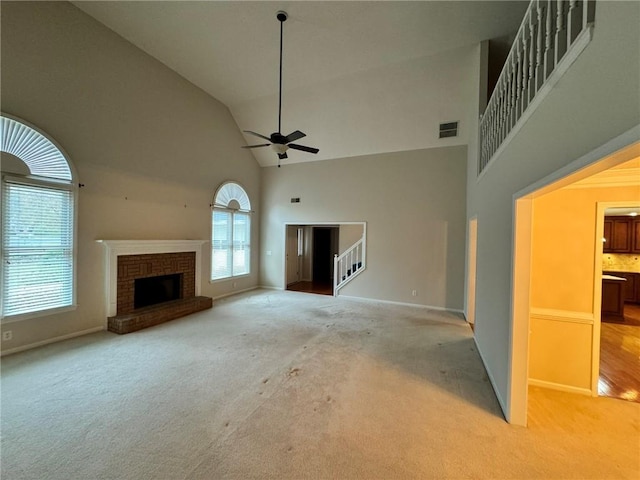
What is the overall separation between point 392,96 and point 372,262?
143 inches

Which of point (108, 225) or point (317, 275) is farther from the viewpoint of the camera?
point (317, 275)

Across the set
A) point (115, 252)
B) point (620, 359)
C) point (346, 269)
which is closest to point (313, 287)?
point (346, 269)

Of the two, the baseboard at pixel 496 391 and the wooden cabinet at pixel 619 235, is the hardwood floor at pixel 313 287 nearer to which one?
the baseboard at pixel 496 391

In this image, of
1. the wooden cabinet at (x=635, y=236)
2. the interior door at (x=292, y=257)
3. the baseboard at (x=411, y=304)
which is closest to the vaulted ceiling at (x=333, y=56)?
the interior door at (x=292, y=257)

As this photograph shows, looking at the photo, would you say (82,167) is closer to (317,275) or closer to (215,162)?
(215,162)

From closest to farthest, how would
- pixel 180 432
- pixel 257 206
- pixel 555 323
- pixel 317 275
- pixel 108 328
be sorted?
pixel 180 432, pixel 555 323, pixel 108 328, pixel 257 206, pixel 317 275

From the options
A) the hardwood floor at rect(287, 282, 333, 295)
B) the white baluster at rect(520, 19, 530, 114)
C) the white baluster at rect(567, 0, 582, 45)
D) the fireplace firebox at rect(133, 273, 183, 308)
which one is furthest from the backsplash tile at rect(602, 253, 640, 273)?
the fireplace firebox at rect(133, 273, 183, 308)

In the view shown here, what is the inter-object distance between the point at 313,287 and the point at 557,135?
7191 millimetres

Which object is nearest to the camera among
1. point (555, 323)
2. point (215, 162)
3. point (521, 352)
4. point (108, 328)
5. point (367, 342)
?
point (521, 352)

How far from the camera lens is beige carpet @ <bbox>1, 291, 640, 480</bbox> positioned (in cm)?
174

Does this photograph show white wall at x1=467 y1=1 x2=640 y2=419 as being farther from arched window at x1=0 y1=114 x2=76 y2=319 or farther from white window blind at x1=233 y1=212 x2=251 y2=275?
white window blind at x1=233 y1=212 x2=251 y2=275

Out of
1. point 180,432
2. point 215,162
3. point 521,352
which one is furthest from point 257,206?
point 521,352

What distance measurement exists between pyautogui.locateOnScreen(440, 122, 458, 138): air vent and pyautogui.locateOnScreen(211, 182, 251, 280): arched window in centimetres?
506

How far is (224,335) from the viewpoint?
3979 millimetres
